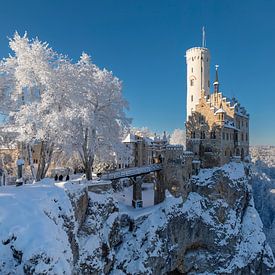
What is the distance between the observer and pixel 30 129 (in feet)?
79.6

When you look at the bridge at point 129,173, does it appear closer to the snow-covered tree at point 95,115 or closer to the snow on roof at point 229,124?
the snow-covered tree at point 95,115

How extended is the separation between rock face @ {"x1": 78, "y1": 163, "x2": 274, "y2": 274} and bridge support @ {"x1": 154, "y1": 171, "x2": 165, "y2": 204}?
1.01 meters

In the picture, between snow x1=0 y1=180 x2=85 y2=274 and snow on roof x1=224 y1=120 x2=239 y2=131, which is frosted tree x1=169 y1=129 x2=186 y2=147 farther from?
snow x1=0 y1=180 x2=85 y2=274

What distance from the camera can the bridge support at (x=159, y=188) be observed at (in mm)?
32625

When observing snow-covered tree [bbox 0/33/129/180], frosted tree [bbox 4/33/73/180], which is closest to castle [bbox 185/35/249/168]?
snow-covered tree [bbox 0/33/129/180]

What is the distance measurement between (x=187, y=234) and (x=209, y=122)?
16.4 meters

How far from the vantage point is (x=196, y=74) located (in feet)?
167

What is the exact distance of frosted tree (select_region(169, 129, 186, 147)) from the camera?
7881 centimetres

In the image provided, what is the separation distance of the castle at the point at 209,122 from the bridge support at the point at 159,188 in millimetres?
7221

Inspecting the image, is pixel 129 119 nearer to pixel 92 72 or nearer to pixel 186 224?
pixel 92 72

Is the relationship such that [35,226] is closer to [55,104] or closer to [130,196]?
[55,104]

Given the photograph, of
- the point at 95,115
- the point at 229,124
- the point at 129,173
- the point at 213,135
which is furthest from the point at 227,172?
the point at 95,115

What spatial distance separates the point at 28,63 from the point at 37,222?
15515 mm

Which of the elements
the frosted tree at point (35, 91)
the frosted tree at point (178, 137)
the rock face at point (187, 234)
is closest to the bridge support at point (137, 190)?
the rock face at point (187, 234)
